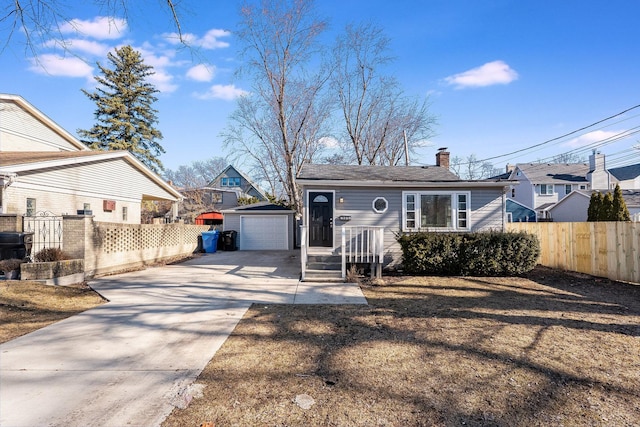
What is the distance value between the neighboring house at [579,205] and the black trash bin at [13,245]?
28722 mm

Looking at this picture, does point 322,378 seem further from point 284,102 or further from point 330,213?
point 284,102

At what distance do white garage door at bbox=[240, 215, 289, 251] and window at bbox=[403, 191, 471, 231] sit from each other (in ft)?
29.1

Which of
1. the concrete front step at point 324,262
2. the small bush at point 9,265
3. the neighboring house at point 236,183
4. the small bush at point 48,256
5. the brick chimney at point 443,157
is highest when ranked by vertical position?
the neighboring house at point 236,183

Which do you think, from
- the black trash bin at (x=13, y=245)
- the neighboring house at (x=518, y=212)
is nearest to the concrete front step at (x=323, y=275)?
the black trash bin at (x=13, y=245)

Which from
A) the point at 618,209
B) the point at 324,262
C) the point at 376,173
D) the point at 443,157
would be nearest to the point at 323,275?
the point at 324,262

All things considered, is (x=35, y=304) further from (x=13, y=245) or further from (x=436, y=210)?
(x=436, y=210)

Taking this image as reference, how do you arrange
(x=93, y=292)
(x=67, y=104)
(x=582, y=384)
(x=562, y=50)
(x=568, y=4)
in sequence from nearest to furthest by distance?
(x=582, y=384) < (x=93, y=292) < (x=67, y=104) < (x=568, y=4) < (x=562, y=50)

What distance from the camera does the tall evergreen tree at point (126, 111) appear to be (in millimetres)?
25266

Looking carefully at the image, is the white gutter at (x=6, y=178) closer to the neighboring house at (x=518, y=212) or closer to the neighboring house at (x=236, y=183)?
the neighboring house at (x=236, y=183)

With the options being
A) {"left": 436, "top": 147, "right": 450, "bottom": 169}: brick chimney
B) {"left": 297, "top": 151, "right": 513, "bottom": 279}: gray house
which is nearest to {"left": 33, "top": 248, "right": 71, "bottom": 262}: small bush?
{"left": 297, "top": 151, "right": 513, "bottom": 279}: gray house

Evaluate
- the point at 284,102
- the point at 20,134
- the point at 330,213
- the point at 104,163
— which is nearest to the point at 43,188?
the point at 104,163

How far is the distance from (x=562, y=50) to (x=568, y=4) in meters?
2.28

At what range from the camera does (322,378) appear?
3.06m

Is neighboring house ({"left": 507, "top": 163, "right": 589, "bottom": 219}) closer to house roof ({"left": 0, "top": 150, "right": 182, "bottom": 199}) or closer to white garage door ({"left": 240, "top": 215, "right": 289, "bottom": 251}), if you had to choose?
white garage door ({"left": 240, "top": 215, "right": 289, "bottom": 251})
